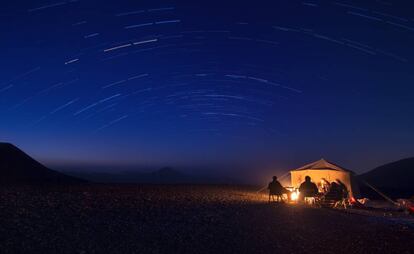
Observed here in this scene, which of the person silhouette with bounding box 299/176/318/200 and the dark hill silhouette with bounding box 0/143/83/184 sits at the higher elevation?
the dark hill silhouette with bounding box 0/143/83/184

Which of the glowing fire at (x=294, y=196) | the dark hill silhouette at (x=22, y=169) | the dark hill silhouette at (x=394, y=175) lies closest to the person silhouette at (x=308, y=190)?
the glowing fire at (x=294, y=196)

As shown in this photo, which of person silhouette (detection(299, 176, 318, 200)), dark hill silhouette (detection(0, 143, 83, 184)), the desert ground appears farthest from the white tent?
dark hill silhouette (detection(0, 143, 83, 184))

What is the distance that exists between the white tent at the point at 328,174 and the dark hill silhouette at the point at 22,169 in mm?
28820

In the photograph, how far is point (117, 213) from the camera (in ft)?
39.8

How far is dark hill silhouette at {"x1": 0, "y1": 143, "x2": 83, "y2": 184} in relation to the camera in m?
39.0

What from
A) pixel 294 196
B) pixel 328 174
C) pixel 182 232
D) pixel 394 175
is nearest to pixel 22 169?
pixel 294 196

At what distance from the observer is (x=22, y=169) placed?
139 ft

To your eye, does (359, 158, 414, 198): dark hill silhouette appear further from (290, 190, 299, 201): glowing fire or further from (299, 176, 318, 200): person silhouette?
(299, 176, 318, 200): person silhouette

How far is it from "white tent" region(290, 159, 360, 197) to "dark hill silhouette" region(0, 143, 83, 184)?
94.6 ft

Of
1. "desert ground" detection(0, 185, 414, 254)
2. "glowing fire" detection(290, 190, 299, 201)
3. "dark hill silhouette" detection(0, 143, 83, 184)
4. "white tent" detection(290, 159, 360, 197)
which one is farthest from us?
"dark hill silhouette" detection(0, 143, 83, 184)

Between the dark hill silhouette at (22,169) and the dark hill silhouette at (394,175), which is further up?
the dark hill silhouette at (394,175)

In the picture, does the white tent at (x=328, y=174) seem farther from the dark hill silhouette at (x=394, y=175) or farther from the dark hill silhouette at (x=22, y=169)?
the dark hill silhouette at (x=394, y=175)

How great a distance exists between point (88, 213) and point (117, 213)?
1065mm

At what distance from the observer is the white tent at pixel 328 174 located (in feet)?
71.6
